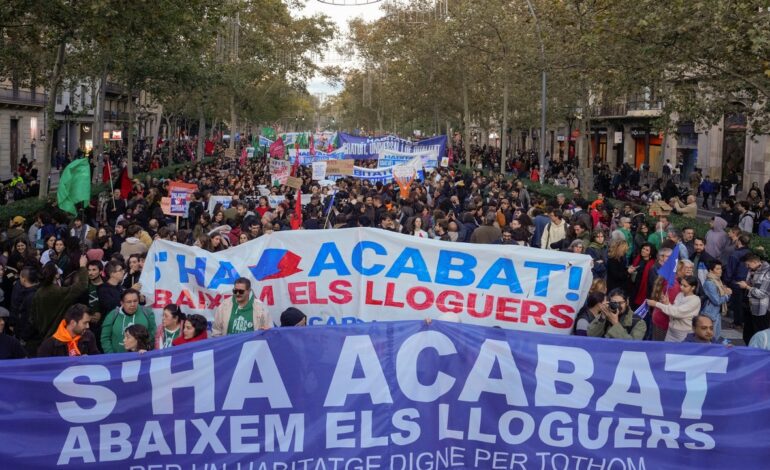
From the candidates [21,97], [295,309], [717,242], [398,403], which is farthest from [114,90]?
[398,403]

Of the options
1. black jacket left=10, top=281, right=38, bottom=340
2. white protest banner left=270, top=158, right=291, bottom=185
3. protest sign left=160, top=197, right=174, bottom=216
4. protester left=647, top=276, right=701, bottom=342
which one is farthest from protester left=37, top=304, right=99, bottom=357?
white protest banner left=270, top=158, right=291, bottom=185

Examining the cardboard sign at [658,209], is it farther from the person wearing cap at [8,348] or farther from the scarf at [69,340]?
the person wearing cap at [8,348]

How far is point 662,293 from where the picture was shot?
9523 millimetres

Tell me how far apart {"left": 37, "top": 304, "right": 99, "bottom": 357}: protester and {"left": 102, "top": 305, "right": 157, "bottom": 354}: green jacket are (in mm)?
463

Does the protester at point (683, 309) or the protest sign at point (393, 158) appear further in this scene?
the protest sign at point (393, 158)

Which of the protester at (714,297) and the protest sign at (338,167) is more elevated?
the protest sign at (338,167)

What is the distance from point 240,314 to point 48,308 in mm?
1857

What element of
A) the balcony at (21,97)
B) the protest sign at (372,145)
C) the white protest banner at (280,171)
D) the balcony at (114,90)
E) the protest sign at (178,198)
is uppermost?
the balcony at (114,90)

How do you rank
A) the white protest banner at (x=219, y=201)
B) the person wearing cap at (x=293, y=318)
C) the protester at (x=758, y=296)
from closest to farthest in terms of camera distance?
the person wearing cap at (x=293, y=318)
the protester at (x=758, y=296)
the white protest banner at (x=219, y=201)

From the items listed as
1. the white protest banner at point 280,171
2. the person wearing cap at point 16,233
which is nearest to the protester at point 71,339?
the person wearing cap at point 16,233

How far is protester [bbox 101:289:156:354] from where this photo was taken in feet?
24.5

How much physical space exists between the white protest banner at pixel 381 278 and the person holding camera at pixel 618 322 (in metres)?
0.67

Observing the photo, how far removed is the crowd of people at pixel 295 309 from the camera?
7.44 meters

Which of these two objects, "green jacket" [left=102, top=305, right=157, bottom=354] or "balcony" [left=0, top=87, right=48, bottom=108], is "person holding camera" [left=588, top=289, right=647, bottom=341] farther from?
"balcony" [left=0, top=87, right=48, bottom=108]
